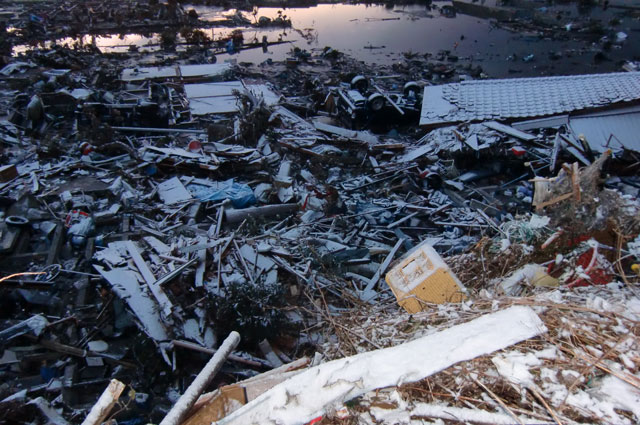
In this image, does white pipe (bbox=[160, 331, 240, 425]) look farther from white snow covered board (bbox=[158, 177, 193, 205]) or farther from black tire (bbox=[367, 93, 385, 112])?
black tire (bbox=[367, 93, 385, 112])

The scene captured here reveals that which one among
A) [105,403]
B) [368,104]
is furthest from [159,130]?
→ [105,403]

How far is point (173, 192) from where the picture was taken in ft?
26.7

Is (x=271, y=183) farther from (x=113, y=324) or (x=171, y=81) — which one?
(x=171, y=81)

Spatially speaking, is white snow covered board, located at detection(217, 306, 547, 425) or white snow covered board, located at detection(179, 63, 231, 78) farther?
white snow covered board, located at detection(179, 63, 231, 78)

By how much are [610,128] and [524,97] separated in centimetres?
238

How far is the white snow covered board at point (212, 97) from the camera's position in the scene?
478 inches

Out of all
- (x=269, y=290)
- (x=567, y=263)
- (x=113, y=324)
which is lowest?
(x=113, y=324)

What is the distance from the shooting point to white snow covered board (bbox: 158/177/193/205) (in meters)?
7.95

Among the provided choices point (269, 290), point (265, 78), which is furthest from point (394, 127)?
point (269, 290)

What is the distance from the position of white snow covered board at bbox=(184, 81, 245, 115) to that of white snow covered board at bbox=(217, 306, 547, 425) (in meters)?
10.9

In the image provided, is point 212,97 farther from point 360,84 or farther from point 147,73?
point 360,84

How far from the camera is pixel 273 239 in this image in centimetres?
674

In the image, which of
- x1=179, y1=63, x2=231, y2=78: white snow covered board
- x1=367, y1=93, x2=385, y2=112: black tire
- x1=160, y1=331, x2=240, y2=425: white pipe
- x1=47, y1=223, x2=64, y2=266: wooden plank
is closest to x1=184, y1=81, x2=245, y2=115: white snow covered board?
x1=179, y1=63, x2=231, y2=78: white snow covered board

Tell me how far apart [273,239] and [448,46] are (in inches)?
685
